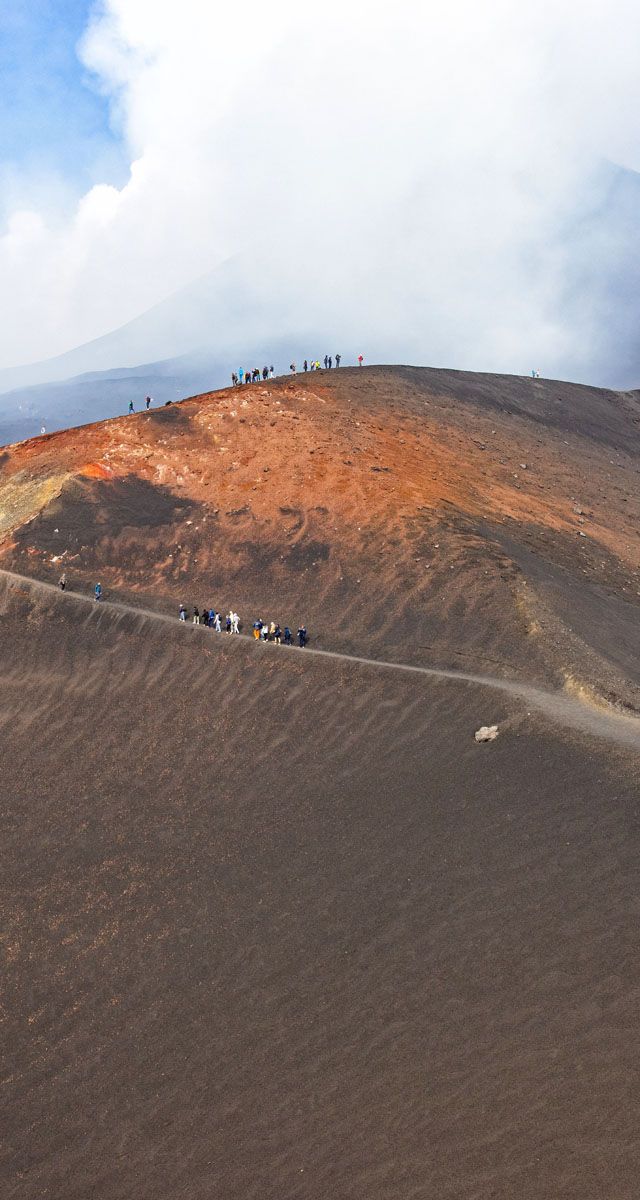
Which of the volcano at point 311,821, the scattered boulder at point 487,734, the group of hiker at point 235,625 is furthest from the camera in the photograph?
the group of hiker at point 235,625

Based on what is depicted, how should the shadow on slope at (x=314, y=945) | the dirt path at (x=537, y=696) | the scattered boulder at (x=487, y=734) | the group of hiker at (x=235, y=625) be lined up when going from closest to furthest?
the shadow on slope at (x=314, y=945) → the dirt path at (x=537, y=696) → the scattered boulder at (x=487, y=734) → the group of hiker at (x=235, y=625)

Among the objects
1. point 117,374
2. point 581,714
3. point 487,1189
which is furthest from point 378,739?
point 117,374

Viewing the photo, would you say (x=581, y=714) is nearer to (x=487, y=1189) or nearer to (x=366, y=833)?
(x=366, y=833)

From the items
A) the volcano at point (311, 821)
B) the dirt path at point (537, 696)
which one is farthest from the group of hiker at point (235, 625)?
the volcano at point (311, 821)

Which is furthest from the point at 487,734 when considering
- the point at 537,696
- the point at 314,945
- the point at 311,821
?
the point at 314,945

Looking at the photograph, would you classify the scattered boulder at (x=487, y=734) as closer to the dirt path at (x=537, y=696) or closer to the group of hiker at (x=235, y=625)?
the dirt path at (x=537, y=696)

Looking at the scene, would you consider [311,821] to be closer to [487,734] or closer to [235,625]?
[487,734]
